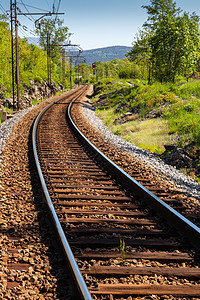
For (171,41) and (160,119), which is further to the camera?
(171,41)

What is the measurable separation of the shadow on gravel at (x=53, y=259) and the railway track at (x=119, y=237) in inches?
5.3

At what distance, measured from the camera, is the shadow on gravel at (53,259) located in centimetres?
302

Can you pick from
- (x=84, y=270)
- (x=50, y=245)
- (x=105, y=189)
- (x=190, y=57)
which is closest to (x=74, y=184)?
(x=105, y=189)

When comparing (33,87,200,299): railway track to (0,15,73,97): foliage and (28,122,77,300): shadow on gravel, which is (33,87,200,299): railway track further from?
(0,15,73,97): foliage

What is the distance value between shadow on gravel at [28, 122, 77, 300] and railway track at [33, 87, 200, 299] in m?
0.14

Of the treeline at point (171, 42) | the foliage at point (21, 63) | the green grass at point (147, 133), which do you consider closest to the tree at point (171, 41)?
the treeline at point (171, 42)

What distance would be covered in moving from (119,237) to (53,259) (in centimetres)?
96

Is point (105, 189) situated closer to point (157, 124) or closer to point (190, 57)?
point (157, 124)

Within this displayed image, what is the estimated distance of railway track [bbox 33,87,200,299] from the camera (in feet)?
10.2

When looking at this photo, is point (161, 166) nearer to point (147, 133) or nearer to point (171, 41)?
point (147, 133)

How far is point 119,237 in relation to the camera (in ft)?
13.5

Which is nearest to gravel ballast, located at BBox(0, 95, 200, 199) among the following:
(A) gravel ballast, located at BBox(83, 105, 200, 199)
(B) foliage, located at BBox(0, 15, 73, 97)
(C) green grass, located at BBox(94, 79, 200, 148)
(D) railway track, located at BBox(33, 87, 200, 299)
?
(A) gravel ballast, located at BBox(83, 105, 200, 199)

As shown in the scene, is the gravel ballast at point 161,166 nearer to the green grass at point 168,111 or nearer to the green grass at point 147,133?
the green grass at point 147,133

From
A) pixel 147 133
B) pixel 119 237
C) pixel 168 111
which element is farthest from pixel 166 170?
pixel 168 111
